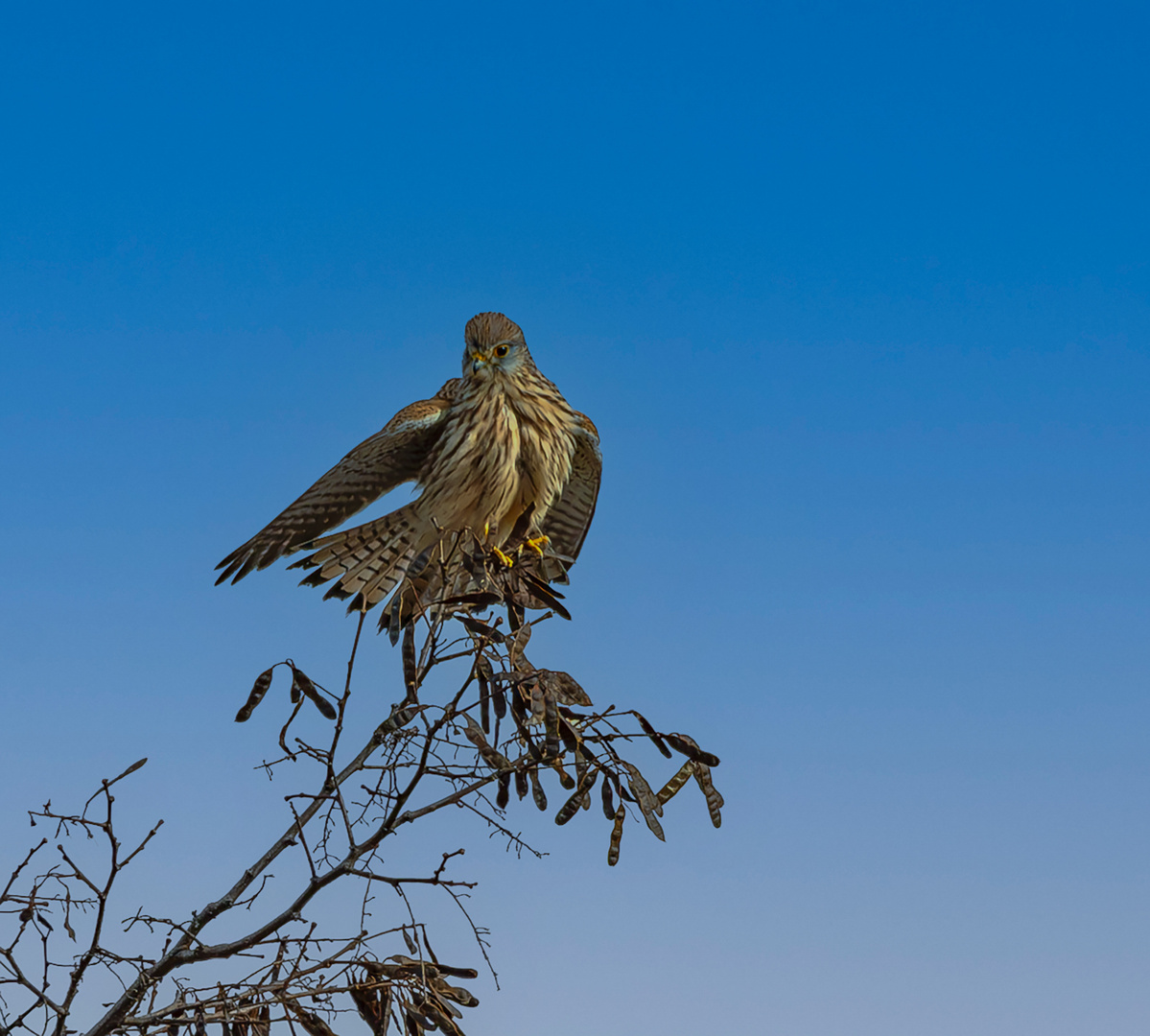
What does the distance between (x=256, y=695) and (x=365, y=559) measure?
2.22 m

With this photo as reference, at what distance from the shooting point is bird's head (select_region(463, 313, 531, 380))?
18.7 feet

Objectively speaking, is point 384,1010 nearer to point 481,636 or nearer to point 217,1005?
point 217,1005

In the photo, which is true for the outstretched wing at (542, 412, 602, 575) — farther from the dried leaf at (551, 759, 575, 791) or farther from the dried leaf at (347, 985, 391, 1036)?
the dried leaf at (347, 985, 391, 1036)

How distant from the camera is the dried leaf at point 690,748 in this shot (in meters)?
3.05

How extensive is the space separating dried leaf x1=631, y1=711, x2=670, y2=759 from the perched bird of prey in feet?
6.98

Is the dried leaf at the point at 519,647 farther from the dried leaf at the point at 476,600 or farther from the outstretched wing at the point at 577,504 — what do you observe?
the outstretched wing at the point at 577,504

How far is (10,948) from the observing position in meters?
2.81

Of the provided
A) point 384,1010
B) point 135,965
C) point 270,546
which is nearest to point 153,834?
point 135,965

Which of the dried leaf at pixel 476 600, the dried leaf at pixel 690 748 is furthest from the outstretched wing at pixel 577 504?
the dried leaf at pixel 690 748

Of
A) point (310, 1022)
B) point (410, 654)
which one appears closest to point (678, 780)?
point (410, 654)

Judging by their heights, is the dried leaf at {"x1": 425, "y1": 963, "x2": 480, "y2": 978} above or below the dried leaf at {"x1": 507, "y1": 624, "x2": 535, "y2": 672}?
below

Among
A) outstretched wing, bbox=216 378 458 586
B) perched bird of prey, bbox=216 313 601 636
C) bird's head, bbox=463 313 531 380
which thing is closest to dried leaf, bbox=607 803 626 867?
perched bird of prey, bbox=216 313 601 636

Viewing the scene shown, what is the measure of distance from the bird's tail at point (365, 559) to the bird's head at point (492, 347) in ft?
2.67

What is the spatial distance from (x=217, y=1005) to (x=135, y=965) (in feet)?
0.78
